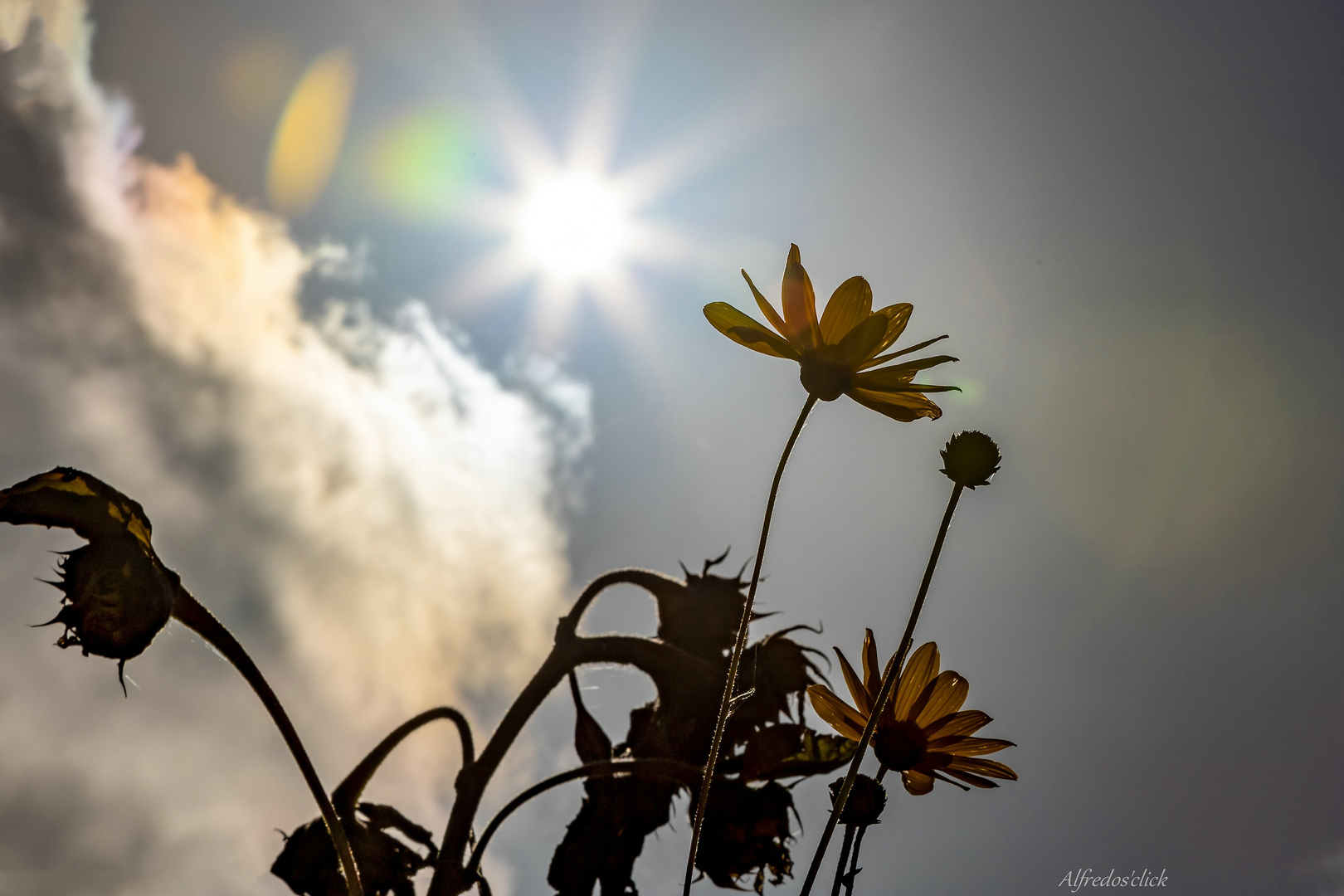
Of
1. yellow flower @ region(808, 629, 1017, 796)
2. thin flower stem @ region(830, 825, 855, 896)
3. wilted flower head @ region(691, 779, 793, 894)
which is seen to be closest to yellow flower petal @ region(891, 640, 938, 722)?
yellow flower @ region(808, 629, 1017, 796)

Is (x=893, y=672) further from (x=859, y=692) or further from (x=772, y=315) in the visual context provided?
(x=772, y=315)

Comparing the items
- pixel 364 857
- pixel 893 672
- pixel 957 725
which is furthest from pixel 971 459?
pixel 364 857

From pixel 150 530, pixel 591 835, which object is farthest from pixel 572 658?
pixel 150 530

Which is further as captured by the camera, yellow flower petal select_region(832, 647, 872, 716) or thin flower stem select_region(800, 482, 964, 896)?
yellow flower petal select_region(832, 647, 872, 716)

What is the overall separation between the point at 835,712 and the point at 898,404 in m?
0.27

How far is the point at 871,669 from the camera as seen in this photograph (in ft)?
2.10

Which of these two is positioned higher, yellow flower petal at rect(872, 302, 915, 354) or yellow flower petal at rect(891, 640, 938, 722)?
yellow flower petal at rect(872, 302, 915, 354)

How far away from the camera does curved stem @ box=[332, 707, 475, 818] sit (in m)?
1.06

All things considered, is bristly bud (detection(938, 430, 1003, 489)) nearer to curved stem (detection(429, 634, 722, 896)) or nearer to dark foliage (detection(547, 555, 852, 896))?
dark foliage (detection(547, 555, 852, 896))

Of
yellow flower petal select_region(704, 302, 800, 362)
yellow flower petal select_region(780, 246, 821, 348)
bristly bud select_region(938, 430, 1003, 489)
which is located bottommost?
bristly bud select_region(938, 430, 1003, 489)

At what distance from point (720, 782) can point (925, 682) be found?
0.46 metres

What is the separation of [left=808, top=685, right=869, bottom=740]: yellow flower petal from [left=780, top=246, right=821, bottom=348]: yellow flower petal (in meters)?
0.31

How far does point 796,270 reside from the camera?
67 centimetres

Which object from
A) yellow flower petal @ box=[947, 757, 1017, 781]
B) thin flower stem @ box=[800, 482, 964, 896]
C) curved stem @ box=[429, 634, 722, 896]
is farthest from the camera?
curved stem @ box=[429, 634, 722, 896]
